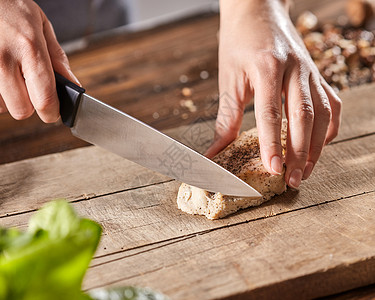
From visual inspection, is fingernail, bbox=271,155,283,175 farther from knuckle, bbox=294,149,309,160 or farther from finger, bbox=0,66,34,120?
finger, bbox=0,66,34,120

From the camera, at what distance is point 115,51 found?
2.58 m

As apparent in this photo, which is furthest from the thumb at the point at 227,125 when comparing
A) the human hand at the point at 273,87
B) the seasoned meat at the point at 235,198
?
the seasoned meat at the point at 235,198

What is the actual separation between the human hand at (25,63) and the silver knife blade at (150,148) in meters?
0.11

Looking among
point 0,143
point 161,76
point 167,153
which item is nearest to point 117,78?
point 161,76

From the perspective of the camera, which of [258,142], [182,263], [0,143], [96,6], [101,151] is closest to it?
[182,263]

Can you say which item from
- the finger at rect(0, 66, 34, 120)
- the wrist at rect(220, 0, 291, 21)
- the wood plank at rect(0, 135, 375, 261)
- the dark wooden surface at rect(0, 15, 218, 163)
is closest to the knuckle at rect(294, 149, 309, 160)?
the wood plank at rect(0, 135, 375, 261)

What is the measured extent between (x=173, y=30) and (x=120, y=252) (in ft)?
5.93

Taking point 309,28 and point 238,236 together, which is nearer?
point 238,236

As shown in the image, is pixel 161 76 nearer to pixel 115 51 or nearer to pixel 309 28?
pixel 115 51

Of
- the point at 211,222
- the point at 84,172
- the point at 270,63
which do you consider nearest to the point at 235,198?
the point at 211,222

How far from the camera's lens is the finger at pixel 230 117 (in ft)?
5.13

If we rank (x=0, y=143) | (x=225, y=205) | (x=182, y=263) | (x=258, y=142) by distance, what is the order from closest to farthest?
(x=182, y=263) < (x=225, y=205) < (x=258, y=142) < (x=0, y=143)

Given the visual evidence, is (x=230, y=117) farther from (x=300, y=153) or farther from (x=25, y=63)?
(x=25, y=63)

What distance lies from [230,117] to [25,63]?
2.15 ft
